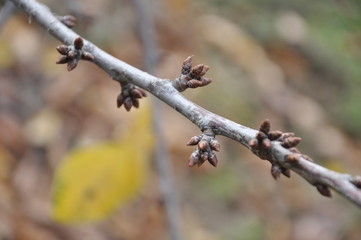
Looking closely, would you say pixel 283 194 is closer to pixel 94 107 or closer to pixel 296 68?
pixel 94 107

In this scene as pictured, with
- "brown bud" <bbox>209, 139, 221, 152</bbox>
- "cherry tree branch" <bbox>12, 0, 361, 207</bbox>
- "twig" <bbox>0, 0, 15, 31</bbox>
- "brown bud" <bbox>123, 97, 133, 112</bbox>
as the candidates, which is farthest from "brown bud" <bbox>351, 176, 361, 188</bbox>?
"twig" <bbox>0, 0, 15, 31</bbox>

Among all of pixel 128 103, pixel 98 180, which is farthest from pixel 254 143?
pixel 98 180

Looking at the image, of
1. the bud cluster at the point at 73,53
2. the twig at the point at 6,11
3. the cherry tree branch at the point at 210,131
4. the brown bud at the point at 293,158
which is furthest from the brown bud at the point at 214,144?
the twig at the point at 6,11

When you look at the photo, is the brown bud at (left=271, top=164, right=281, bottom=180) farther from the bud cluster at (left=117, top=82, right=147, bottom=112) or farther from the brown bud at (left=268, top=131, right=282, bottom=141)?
the bud cluster at (left=117, top=82, right=147, bottom=112)

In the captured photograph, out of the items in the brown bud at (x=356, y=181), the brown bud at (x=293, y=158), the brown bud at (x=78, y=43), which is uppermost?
the brown bud at (x=78, y=43)

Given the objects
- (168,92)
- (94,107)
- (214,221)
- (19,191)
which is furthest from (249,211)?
(168,92)

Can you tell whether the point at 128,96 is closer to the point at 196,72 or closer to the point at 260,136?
the point at 196,72

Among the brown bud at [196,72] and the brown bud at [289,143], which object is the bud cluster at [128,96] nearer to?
the brown bud at [196,72]
